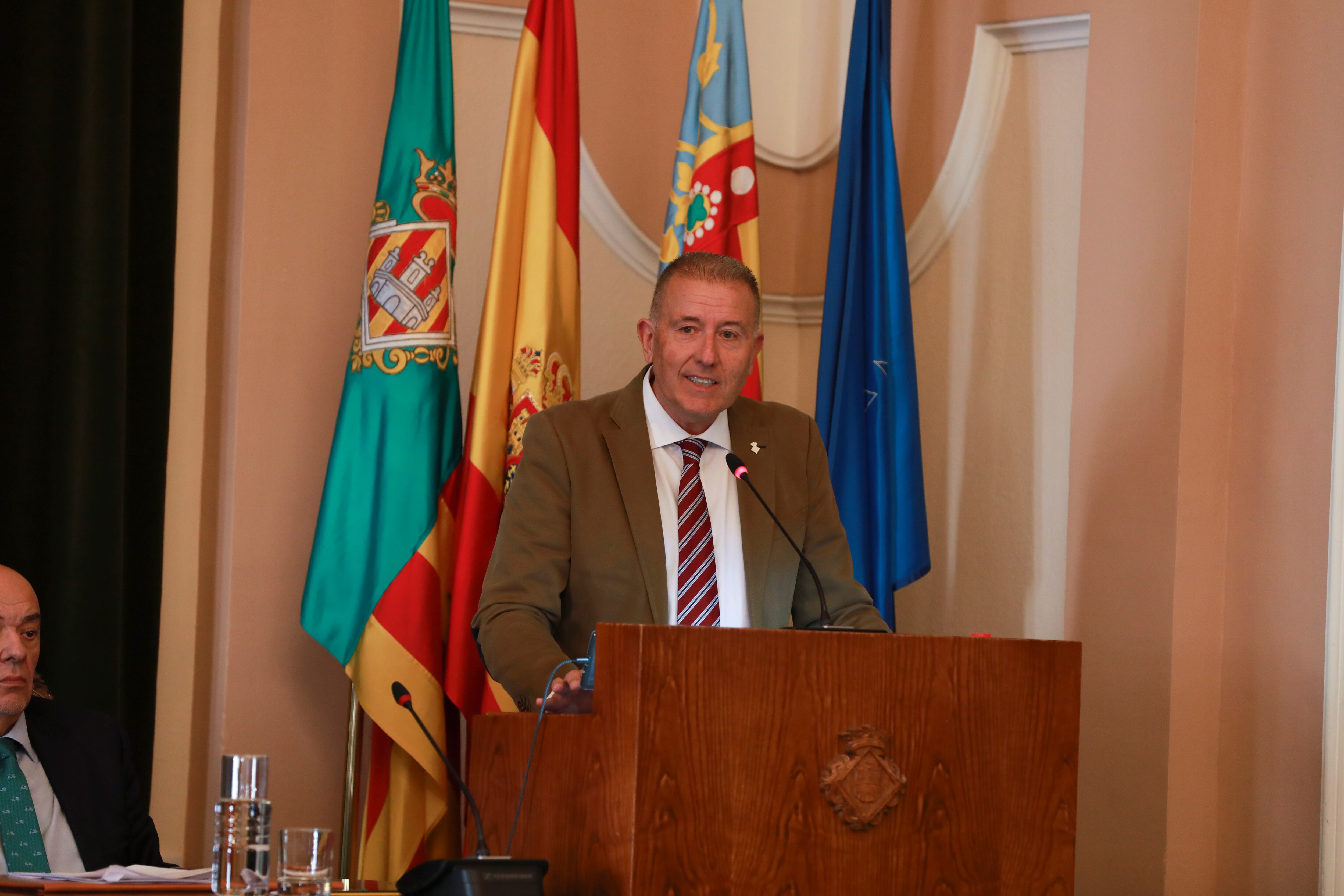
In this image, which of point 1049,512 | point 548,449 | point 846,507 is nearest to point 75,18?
point 548,449

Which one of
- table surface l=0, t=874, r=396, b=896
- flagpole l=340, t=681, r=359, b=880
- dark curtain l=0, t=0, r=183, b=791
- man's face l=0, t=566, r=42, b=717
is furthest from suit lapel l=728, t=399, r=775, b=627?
dark curtain l=0, t=0, r=183, b=791

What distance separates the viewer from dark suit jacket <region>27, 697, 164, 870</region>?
2.70 meters

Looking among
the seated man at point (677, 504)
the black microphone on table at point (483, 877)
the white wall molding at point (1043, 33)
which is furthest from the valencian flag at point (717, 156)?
the black microphone on table at point (483, 877)

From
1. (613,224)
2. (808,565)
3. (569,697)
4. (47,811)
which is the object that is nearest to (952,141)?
(613,224)

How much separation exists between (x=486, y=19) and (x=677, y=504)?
6.71 ft

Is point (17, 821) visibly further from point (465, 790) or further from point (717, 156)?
point (717, 156)

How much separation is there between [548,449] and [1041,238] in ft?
5.86

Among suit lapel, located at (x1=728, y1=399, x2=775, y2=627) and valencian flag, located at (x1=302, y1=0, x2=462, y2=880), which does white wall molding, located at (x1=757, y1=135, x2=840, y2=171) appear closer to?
valencian flag, located at (x1=302, y1=0, x2=462, y2=880)

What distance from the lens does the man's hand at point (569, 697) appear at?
76.4 inches

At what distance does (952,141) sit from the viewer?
4016mm

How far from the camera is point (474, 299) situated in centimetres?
402

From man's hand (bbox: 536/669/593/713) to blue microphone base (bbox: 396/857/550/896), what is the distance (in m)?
0.28

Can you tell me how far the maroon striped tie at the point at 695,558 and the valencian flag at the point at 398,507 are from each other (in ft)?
3.26

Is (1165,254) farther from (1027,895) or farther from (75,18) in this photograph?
(75,18)
